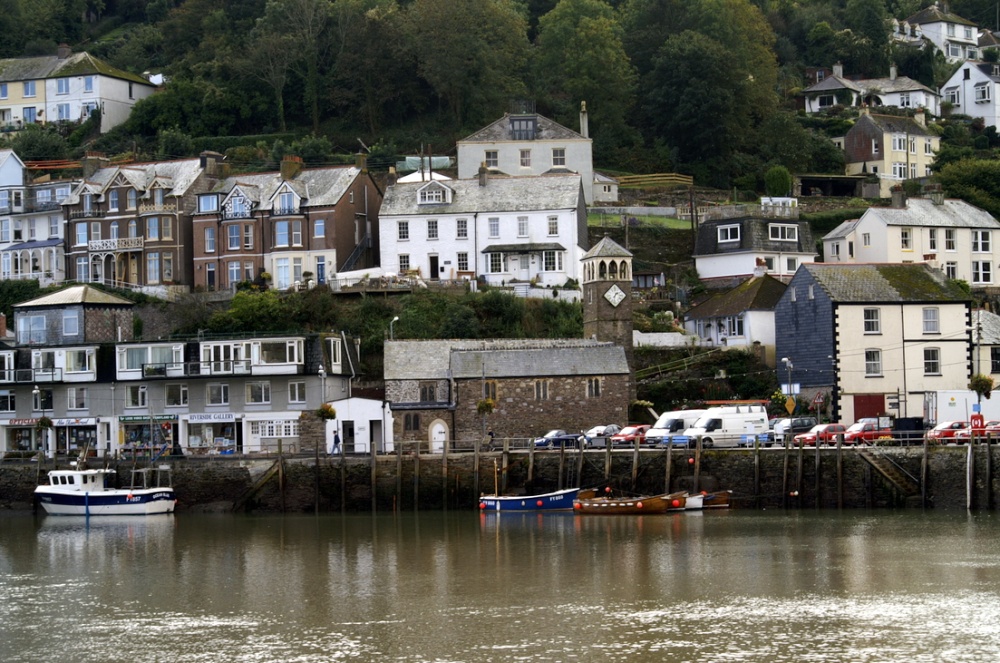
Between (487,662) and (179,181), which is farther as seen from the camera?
(179,181)

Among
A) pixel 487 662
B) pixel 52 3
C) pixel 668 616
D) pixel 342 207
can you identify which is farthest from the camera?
pixel 52 3

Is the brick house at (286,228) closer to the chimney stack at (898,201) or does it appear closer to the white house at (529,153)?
the white house at (529,153)

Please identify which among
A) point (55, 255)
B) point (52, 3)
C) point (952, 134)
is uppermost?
point (52, 3)

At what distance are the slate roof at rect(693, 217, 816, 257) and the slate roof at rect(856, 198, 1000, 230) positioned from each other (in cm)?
343

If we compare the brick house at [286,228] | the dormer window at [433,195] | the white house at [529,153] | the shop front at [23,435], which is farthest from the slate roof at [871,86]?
the shop front at [23,435]

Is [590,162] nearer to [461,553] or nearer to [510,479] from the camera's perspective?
[510,479]

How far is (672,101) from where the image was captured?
4264 inches

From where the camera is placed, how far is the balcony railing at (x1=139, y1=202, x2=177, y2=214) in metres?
92.2

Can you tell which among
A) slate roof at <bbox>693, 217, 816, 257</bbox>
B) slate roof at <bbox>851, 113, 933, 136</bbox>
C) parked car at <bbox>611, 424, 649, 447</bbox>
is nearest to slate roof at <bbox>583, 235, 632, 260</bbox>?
parked car at <bbox>611, 424, 649, 447</bbox>

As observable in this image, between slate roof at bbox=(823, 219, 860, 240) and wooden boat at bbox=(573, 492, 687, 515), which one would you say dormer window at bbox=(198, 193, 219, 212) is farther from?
wooden boat at bbox=(573, 492, 687, 515)

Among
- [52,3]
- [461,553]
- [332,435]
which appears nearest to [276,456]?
[332,435]

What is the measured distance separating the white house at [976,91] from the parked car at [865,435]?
71.0m

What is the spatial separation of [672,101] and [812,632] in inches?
2859

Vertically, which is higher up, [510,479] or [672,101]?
[672,101]
